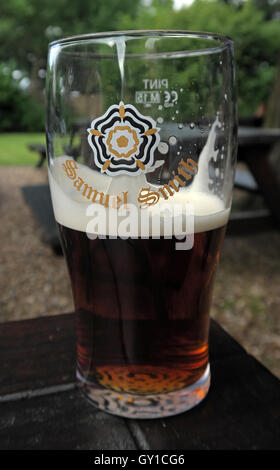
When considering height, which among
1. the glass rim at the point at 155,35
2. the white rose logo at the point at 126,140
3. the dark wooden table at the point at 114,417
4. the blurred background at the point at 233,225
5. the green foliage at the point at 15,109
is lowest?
the green foliage at the point at 15,109

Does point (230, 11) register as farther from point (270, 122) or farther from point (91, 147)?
point (91, 147)

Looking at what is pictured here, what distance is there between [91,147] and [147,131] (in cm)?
7

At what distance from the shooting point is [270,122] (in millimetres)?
4512

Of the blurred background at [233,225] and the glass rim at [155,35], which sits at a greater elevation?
the glass rim at [155,35]

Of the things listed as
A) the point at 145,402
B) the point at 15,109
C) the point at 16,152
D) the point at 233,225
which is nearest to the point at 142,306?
the point at 145,402

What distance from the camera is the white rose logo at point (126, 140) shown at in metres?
0.52

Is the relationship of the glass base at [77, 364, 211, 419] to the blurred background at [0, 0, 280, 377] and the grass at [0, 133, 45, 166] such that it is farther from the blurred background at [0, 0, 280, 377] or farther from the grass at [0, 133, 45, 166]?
the grass at [0, 133, 45, 166]

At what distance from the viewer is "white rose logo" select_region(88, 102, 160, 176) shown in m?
0.52

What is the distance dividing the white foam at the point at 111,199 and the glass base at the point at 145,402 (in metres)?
0.22

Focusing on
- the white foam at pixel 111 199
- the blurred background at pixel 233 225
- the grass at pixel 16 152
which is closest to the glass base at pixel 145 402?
the white foam at pixel 111 199

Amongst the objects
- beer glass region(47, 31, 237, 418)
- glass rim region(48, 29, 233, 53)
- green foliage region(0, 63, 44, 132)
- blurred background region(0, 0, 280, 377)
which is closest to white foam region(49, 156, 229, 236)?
beer glass region(47, 31, 237, 418)

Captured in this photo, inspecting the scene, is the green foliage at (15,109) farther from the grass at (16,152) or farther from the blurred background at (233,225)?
the grass at (16,152)

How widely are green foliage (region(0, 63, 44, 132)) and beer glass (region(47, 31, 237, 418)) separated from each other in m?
13.4
